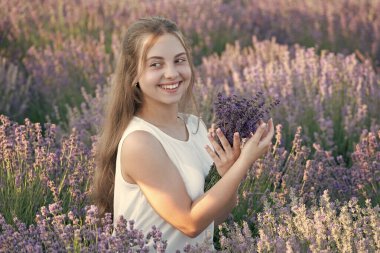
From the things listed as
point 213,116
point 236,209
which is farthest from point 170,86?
point 213,116

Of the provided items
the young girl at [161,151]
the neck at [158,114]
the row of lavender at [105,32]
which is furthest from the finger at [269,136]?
the row of lavender at [105,32]

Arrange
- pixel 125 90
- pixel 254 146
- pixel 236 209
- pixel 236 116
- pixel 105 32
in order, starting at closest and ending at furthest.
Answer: pixel 254 146 < pixel 236 116 < pixel 125 90 < pixel 236 209 < pixel 105 32

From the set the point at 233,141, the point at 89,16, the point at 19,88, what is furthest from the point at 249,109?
the point at 89,16

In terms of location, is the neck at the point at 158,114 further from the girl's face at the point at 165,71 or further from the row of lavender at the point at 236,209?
the row of lavender at the point at 236,209

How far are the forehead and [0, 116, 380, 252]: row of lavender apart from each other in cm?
62

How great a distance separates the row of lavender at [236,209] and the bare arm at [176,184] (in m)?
0.11

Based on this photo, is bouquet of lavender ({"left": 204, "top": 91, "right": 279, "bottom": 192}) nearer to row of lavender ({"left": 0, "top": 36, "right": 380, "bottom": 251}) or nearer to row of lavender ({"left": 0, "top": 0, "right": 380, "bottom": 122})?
row of lavender ({"left": 0, "top": 36, "right": 380, "bottom": 251})

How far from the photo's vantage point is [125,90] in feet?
9.55

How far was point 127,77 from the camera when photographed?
2898 millimetres

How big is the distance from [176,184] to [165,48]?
20.0 inches

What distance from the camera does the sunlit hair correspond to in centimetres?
283

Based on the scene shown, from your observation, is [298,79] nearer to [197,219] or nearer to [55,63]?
[55,63]

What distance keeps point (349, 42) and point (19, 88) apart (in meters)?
3.51

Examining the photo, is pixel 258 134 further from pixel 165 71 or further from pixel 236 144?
pixel 165 71
